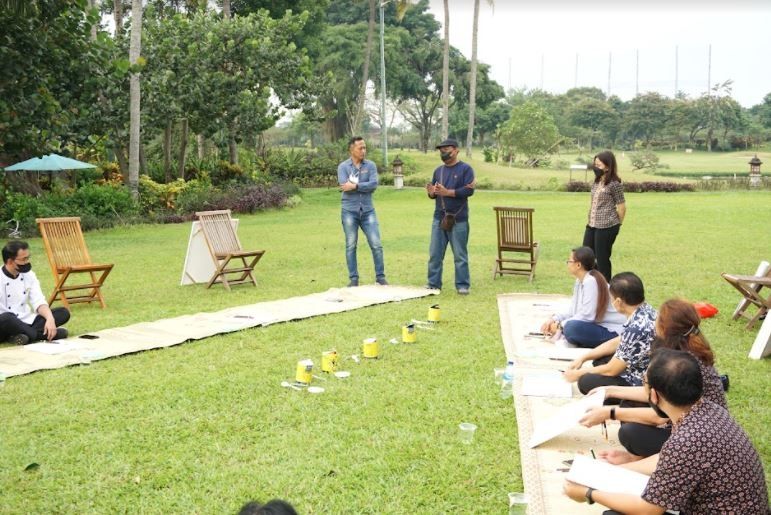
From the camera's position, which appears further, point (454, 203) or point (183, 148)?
point (183, 148)

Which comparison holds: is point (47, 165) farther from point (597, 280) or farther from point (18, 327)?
point (597, 280)

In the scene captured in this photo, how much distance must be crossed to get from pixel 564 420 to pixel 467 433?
1.92 feet

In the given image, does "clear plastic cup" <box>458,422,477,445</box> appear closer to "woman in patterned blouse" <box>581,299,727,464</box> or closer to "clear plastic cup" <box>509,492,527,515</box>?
"woman in patterned blouse" <box>581,299,727,464</box>

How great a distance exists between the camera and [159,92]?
72.3 ft

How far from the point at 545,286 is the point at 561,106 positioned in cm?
5992

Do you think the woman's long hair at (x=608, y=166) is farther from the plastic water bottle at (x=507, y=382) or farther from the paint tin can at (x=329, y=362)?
the paint tin can at (x=329, y=362)

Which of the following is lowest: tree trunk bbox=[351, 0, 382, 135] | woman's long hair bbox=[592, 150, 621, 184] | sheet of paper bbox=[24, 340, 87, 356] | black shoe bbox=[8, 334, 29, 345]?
sheet of paper bbox=[24, 340, 87, 356]

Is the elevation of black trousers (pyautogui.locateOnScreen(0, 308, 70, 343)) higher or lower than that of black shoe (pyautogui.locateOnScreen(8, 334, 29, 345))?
higher

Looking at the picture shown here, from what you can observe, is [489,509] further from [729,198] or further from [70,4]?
[729,198]

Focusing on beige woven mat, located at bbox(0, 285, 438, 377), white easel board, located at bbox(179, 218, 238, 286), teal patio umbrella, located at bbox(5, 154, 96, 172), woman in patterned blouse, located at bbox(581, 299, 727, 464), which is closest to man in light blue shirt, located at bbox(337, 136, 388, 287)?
beige woven mat, located at bbox(0, 285, 438, 377)

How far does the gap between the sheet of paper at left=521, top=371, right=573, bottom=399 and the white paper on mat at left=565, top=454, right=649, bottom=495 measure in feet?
5.59

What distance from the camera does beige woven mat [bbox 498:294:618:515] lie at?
391 cm

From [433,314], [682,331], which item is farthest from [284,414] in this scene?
[433,314]

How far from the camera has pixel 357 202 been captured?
10086mm
